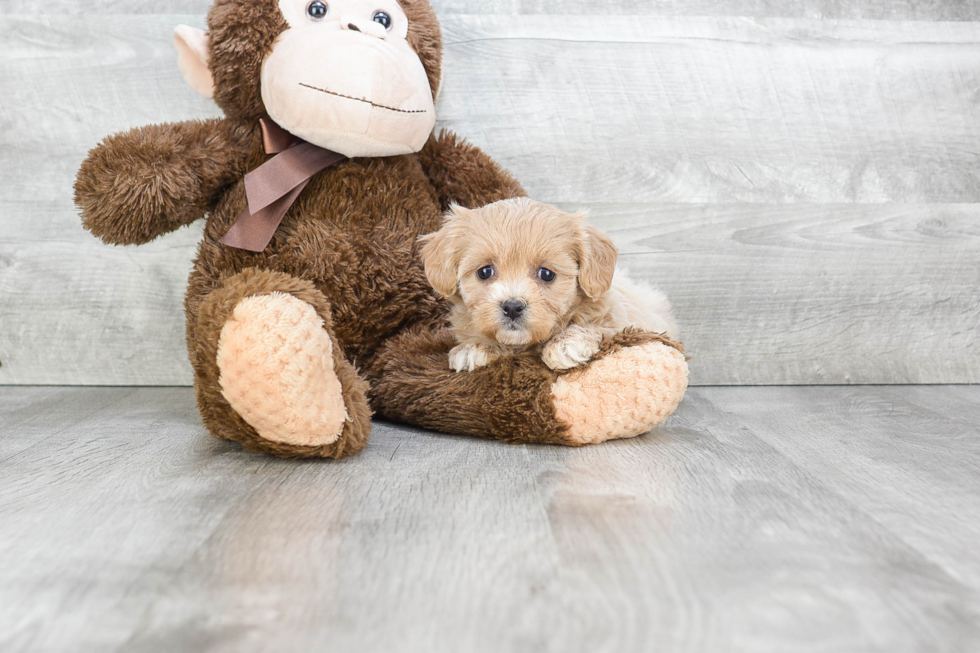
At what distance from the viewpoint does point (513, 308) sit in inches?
43.4

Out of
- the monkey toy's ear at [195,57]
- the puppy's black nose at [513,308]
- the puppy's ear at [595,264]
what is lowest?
the puppy's black nose at [513,308]

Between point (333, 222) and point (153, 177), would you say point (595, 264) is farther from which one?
point (153, 177)

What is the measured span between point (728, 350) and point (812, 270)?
242mm

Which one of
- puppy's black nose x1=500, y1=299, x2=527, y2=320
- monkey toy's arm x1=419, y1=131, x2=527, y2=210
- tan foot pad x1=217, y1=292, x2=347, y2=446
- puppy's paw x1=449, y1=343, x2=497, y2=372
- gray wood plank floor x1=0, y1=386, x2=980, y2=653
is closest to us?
gray wood plank floor x1=0, y1=386, x2=980, y2=653

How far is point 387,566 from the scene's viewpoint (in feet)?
2.41

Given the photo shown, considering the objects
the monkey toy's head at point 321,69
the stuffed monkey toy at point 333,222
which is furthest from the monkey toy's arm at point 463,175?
the monkey toy's head at point 321,69

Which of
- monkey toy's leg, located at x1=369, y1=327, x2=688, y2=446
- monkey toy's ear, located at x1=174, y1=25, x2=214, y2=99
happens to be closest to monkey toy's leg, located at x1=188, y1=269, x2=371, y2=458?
monkey toy's leg, located at x1=369, y1=327, x2=688, y2=446

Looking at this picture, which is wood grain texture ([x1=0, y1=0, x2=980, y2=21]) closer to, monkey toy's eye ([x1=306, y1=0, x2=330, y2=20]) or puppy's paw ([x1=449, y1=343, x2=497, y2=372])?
monkey toy's eye ([x1=306, y1=0, x2=330, y2=20])

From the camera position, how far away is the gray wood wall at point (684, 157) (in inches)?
63.8

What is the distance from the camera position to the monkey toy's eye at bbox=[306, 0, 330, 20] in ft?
4.15

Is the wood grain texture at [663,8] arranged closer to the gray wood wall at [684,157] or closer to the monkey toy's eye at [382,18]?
the gray wood wall at [684,157]

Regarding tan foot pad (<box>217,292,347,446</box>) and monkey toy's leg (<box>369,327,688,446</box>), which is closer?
tan foot pad (<box>217,292,347,446</box>)

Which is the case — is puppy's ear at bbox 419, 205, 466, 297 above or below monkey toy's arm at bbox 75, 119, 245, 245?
below

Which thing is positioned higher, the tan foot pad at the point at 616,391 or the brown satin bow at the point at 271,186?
the brown satin bow at the point at 271,186
